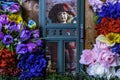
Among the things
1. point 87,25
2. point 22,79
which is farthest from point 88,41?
point 22,79

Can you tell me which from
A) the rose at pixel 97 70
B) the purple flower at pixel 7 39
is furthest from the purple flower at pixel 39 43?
the rose at pixel 97 70

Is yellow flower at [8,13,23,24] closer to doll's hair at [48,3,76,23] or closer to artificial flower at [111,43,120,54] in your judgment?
doll's hair at [48,3,76,23]

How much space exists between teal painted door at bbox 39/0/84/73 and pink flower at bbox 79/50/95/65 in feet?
0.20

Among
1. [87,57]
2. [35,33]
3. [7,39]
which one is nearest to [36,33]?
[35,33]

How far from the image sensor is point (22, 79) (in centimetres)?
137

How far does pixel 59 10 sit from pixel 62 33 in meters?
0.09

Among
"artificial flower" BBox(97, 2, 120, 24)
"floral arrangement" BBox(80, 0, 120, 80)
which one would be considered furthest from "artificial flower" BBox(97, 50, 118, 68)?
"artificial flower" BBox(97, 2, 120, 24)

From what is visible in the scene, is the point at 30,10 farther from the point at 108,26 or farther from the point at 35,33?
the point at 108,26

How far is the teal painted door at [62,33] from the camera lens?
140 centimetres

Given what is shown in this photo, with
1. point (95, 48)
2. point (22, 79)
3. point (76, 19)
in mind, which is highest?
point (76, 19)

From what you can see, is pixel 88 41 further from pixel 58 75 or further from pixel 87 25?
pixel 58 75

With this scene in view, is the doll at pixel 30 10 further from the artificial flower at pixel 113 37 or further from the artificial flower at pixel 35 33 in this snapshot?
the artificial flower at pixel 113 37

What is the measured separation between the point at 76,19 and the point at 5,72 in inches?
13.3

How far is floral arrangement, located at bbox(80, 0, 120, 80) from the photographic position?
4.28 feet
